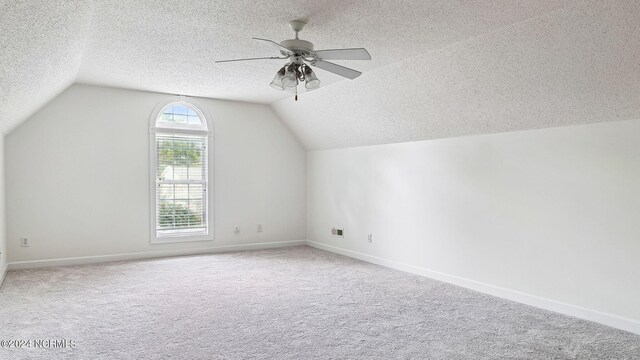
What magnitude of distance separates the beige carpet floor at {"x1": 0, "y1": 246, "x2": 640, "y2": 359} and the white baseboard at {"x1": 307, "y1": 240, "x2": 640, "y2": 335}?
0.34 ft

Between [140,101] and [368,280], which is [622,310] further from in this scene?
[140,101]

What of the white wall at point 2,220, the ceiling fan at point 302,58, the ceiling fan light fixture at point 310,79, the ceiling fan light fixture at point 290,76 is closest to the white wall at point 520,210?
the ceiling fan at point 302,58

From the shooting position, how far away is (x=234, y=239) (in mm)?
6840

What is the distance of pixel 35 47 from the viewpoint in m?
2.89

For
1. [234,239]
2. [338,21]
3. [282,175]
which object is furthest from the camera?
[282,175]

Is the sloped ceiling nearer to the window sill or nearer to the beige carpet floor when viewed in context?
the beige carpet floor

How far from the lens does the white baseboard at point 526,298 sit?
3496 millimetres

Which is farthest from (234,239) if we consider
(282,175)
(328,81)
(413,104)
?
(413,104)

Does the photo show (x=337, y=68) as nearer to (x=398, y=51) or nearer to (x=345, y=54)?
(x=345, y=54)

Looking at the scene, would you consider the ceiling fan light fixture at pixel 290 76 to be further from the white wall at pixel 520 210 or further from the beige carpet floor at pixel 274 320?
the white wall at pixel 520 210

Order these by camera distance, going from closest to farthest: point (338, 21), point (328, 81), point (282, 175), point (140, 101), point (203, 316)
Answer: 1. point (338, 21)
2. point (203, 316)
3. point (328, 81)
4. point (140, 101)
5. point (282, 175)

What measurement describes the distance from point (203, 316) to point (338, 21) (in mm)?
2676

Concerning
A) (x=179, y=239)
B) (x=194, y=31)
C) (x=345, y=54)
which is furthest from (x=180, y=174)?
(x=345, y=54)

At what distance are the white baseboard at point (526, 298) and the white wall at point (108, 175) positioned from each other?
2286mm
